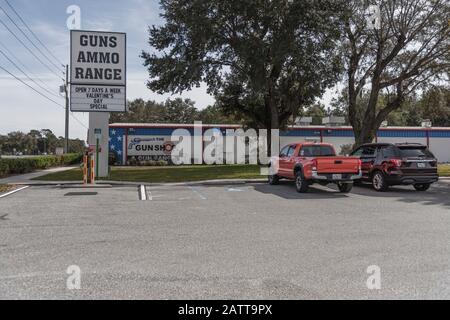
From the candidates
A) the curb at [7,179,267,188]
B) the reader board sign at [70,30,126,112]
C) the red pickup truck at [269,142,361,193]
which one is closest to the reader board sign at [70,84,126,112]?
the reader board sign at [70,30,126,112]

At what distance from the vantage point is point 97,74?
66.7ft

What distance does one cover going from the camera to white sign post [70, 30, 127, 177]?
2003 centimetres

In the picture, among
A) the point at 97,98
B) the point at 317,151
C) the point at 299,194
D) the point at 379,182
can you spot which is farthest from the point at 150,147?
the point at 379,182

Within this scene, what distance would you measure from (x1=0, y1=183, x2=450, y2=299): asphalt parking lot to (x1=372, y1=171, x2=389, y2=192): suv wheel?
296 centimetres

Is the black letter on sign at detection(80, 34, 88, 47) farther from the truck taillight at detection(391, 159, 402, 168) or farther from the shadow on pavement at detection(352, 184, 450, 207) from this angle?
the truck taillight at detection(391, 159, 402, 168)

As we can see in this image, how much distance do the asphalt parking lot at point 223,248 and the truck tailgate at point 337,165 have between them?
1866mm

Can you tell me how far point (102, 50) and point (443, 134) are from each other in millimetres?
36208

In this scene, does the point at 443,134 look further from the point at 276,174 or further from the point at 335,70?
the point at 276,174

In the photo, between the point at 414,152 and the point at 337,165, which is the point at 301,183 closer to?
the point at 337,165

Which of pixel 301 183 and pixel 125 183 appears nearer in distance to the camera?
pixel 301 183

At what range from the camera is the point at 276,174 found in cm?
1794

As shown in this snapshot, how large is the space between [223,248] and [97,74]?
1563 centimetres
